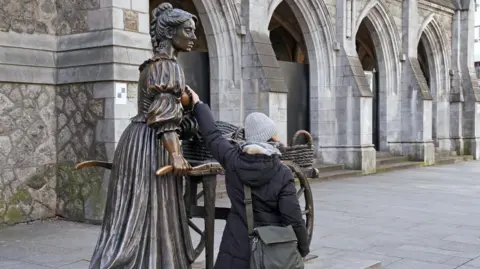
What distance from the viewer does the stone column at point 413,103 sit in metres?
17.1

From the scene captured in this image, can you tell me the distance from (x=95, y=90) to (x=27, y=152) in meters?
1.18

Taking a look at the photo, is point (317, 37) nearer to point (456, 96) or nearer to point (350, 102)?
point (350, 102)

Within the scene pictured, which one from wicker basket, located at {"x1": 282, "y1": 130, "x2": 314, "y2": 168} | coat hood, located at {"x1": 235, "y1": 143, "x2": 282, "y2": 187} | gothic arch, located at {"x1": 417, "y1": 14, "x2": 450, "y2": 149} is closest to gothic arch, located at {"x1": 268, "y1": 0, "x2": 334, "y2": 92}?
gothic arch, located at {"x1": 417, "y1": 14, "x2": 450, "y2": 149}

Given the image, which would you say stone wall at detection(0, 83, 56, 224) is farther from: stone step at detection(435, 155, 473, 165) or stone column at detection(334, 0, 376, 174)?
stone step at detection(435, 155, 473, 165)

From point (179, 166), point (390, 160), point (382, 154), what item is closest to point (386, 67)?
point (382, 154)

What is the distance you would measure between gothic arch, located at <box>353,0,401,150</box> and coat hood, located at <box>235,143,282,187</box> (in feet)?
45.0

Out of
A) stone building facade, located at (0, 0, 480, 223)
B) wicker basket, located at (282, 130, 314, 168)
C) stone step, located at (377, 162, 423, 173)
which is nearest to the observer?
wicker basket, located at (282, 130, 314, 168)

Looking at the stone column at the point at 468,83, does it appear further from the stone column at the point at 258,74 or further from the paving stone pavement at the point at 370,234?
the stone column at the point at 258,74

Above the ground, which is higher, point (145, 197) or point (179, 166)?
point (179, 166)

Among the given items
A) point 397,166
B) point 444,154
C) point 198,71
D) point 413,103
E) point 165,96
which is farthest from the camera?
point 444,154

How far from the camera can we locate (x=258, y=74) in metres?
11.4

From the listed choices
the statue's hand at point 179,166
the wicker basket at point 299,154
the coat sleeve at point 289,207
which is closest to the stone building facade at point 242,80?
the wicker basket at point 299,154

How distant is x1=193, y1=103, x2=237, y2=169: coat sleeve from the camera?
10.8 feet

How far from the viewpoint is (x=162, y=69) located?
3361mm
